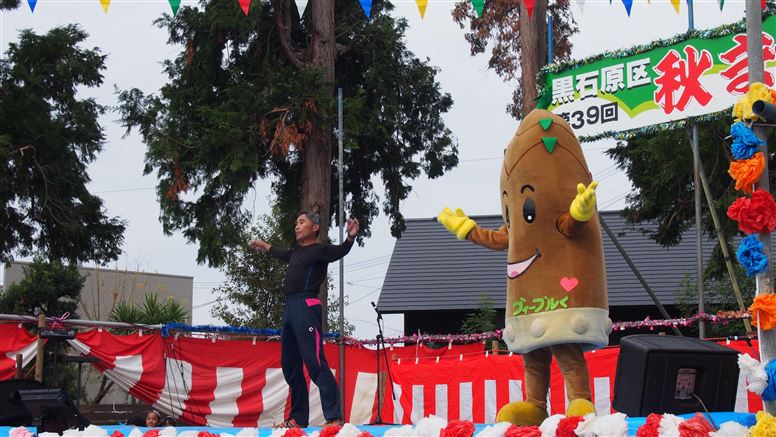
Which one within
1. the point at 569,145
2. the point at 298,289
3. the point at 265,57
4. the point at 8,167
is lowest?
the point at 298,289

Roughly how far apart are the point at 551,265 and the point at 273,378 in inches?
208

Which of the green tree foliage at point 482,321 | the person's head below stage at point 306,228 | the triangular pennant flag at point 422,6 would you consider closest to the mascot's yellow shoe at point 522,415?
the person's head below stage at point 306,228

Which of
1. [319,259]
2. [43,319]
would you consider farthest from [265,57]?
[319,259]

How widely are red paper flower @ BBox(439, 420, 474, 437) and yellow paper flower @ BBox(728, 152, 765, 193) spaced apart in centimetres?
182

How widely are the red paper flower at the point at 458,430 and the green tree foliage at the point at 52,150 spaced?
869 cm

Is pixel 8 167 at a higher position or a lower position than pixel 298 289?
higher

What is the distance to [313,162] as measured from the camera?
1281 centimetres

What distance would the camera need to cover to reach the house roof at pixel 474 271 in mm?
19438

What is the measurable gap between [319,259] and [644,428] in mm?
3025

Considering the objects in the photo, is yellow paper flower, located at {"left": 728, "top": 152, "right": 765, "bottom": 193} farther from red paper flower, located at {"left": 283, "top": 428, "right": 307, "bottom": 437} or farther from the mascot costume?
red paper flower, located at {"left": 283, "top": 428, "right": 307, "bottom": 437}

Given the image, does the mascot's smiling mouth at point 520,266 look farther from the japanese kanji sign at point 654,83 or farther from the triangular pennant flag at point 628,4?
the japanese kanji sign at point 654,83

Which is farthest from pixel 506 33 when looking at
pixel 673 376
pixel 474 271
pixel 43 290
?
pixel 673 376

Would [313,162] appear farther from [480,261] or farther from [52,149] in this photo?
[480,261]

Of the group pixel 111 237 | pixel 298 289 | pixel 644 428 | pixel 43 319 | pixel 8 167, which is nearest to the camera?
pixel 644 428
